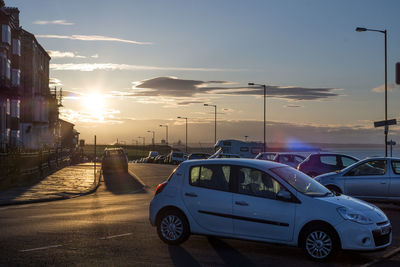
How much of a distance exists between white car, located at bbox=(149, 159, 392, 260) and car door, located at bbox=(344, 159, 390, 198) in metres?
7.16

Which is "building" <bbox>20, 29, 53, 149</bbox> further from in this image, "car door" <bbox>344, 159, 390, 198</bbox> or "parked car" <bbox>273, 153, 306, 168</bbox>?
"car door" <bbox>344, 159, 390, 198</bbox>

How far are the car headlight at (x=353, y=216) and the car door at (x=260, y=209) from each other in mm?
760

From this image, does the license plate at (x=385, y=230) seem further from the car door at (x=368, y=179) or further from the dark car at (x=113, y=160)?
the dark car at (x=113, y=160)

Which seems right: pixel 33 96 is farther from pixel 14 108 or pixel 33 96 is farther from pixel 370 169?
pixel 370 169

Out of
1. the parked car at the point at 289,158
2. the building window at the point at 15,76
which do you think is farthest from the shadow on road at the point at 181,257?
the building window at the point at 15,76

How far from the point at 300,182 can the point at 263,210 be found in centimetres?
91

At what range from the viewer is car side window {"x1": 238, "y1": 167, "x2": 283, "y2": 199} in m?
9.06

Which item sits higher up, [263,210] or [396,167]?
[396,167]

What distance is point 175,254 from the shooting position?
30.0 ft

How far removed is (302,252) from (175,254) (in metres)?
2.23

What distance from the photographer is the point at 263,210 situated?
8.97 m

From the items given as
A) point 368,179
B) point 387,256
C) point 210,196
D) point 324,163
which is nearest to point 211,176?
point 210,196

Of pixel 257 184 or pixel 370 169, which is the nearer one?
pixel 257 184

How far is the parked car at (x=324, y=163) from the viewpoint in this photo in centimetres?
2330
